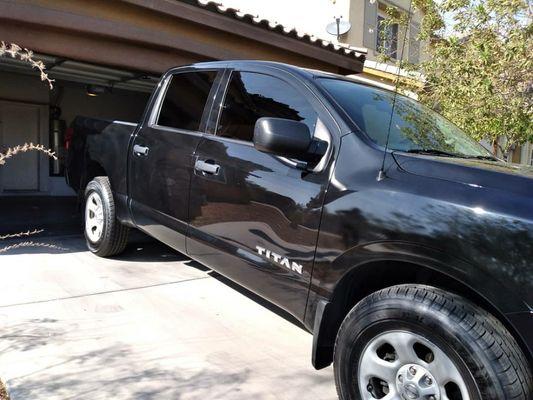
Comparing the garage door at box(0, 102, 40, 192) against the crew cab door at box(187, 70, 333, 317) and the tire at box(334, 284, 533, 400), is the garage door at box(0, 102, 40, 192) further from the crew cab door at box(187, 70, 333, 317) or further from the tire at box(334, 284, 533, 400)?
the tire at box(334, 284, 533, 400)

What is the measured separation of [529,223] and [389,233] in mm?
616

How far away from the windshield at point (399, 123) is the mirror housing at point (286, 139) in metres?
0.34

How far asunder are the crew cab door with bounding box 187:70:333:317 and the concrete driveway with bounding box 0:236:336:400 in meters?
0.51

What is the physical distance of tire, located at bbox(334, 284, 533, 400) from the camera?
207cm

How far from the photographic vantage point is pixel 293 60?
7906 mm

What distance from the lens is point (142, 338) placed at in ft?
12.0

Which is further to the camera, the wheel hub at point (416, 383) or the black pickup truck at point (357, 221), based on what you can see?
the wheel hub at point (416, 383)

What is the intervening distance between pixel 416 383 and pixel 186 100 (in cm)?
306

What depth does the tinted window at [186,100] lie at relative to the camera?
4207 millimetres

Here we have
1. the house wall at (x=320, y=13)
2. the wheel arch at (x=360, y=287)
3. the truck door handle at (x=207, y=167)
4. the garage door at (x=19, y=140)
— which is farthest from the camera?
the house wall at (x=320, y=13)

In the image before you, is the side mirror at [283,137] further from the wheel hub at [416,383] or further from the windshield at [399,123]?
the wheel hub at [416,383]

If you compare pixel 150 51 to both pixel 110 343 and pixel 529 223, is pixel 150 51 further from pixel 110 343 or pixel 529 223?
pixel 529 223

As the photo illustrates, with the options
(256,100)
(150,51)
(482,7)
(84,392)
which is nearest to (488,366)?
(84,392)

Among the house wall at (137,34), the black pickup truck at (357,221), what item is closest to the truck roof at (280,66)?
the black pickup truck at (357,221)
